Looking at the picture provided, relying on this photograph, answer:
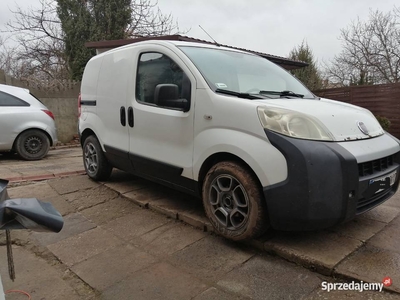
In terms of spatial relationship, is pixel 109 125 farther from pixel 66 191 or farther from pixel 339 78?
pixel 339 78

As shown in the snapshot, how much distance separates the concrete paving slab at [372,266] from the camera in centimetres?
212

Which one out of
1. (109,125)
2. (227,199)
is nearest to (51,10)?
(109,125)

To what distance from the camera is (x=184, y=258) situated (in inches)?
103

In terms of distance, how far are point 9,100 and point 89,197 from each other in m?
3.86

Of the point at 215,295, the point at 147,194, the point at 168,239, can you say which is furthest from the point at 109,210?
the point at 215,295

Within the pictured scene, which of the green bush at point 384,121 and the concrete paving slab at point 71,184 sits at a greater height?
the green bush at point 384,121

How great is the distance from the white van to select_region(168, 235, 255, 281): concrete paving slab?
15 centimetres

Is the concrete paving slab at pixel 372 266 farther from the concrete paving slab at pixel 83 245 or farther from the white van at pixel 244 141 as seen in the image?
the concrete paving slab at pixel 83 245

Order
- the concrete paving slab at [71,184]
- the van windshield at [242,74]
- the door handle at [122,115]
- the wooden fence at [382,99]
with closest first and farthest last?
1. the van windshield at [242,74]
2. the door handle at [122,115]
3. the concrete paving slab at [71,184]
4. the wooden fence at [382,99]

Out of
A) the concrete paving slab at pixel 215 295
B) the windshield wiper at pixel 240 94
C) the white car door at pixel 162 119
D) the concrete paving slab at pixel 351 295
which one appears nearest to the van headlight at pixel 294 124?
the windshield wiper at pixel 240 94

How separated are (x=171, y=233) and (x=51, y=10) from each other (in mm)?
16074

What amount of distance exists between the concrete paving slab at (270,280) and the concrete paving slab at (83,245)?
Result: 4.02 ft

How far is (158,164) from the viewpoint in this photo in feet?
11.1

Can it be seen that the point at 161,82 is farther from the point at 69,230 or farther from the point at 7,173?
the point at 7,173
